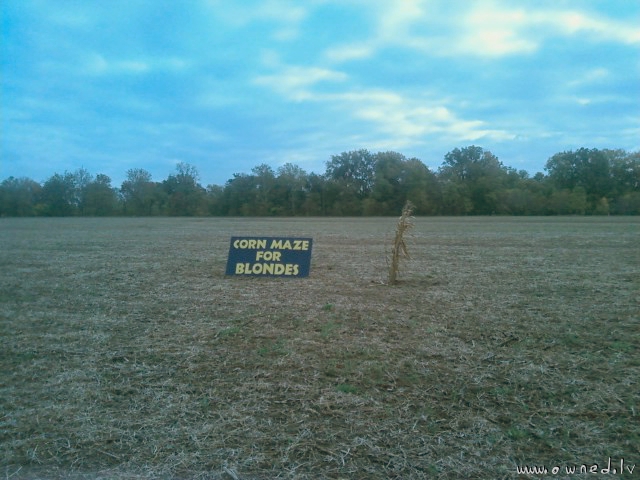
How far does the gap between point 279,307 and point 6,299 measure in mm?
5117

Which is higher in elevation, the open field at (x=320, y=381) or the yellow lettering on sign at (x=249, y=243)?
the yellow lettering on sign at (x=249, y=243)

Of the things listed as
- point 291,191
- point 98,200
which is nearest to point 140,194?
point 98,200

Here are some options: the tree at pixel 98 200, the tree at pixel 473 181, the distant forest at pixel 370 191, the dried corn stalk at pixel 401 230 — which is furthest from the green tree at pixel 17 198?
the dried corn stalk at pixel 401 230

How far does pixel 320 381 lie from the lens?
4.13 meters

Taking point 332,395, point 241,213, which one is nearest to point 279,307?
point 332,395

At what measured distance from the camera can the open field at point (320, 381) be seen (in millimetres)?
2971

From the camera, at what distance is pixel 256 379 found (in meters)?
4.21

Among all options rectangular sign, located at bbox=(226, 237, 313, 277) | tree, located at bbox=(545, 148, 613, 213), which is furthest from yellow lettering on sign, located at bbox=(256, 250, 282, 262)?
tree, located at bbox=(545, 148, 613, 213)

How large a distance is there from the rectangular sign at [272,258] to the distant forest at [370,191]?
55.4 metres

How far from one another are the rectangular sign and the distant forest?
55.4 metres

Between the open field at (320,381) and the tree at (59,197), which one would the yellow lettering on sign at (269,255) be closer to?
the open field at (320,381)

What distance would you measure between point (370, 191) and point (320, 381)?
225 feet

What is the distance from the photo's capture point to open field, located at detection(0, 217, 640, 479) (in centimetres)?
297

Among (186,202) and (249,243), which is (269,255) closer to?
(249,243)
